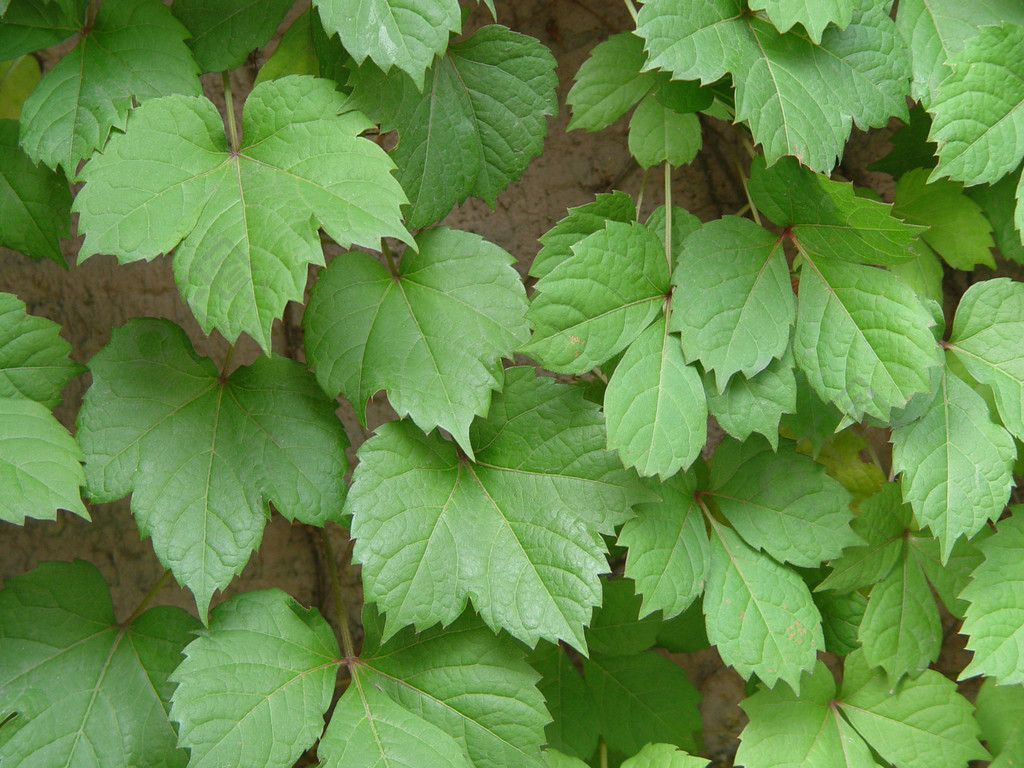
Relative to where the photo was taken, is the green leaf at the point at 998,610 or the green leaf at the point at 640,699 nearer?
the green leaf at the point at 998,610

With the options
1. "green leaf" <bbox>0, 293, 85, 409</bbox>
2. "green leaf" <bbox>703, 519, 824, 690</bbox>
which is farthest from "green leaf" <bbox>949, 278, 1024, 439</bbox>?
"green leaf" <bbox>0, 293, 85, 409</bbox>

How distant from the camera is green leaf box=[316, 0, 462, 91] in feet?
2.67

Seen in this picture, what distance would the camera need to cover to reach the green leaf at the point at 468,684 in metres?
0.95

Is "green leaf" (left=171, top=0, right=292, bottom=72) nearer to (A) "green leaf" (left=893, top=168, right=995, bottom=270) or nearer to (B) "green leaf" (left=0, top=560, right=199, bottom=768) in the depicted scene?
(B) "green leaf" (left=0, top=560, right=199, bottom=768)

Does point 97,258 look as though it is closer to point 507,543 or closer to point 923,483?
point 507,543

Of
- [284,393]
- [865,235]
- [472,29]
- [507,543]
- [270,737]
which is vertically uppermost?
[472,29]

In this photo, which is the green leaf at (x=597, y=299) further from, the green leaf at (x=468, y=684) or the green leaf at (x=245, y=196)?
the green leaf at (x=468, y=684)

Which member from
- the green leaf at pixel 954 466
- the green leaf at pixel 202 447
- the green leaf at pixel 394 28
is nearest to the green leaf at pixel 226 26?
the green leaf at pixel 394 28

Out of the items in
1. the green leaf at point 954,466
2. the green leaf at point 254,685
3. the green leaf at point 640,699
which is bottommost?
the green leaf at point 640,699

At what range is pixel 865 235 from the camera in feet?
2.94

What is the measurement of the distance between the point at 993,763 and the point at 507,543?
799mm

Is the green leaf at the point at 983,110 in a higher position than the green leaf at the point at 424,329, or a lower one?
higher

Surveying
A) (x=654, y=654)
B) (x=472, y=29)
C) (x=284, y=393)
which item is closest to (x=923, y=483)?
(x=654, y=654)

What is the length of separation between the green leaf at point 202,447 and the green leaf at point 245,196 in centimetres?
19
